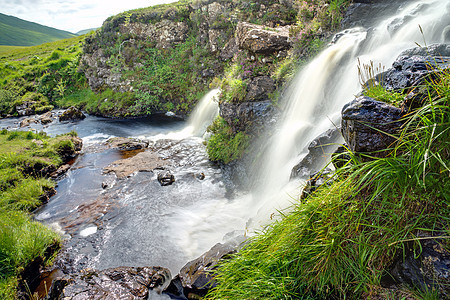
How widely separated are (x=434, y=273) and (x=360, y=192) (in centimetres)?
99

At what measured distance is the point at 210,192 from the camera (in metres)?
10.1

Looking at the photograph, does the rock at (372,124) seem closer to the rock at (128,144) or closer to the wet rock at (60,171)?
the wet rock at (60,171)

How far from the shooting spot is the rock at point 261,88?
34.9 feet

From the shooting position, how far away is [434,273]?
7.54 ft

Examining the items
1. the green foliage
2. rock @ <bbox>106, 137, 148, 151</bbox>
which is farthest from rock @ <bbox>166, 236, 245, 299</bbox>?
rock @ <bbox>106, 137, 148, 151</bbox>

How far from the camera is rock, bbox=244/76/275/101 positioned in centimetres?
1064

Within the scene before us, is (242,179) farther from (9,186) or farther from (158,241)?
(9,186)

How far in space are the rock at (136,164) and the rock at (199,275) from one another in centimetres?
770

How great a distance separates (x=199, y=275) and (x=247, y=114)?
25.2ft

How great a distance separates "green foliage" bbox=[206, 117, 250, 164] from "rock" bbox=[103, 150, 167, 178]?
119 inches

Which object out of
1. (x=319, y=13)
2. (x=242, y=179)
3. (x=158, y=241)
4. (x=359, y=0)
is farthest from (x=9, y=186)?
(x=359, y=0)

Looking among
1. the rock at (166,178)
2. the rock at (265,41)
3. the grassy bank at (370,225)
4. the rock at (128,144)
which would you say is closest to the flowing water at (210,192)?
the rock at (166,178)

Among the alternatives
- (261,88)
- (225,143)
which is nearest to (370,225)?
(261,88)

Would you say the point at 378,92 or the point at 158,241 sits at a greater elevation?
the point at 378,92
